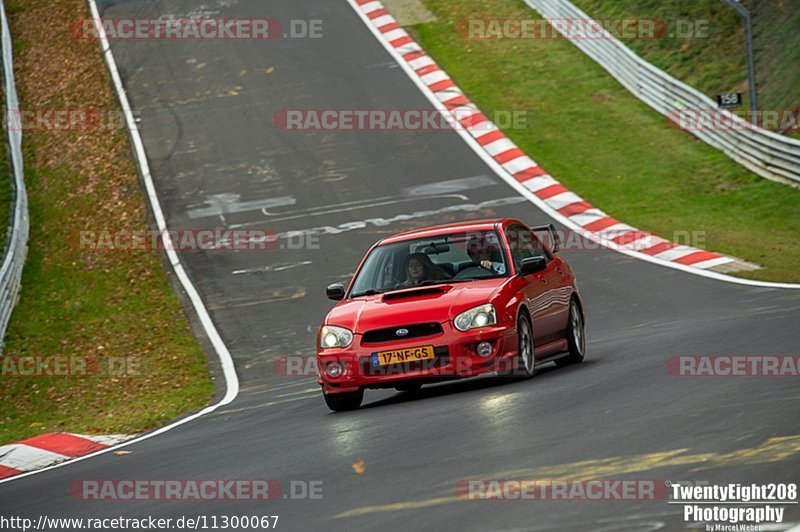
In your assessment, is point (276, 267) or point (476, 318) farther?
point (276, 267)

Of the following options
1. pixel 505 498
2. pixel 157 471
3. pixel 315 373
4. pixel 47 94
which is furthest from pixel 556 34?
pixel 505 498

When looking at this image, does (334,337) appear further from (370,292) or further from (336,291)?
(336,291)

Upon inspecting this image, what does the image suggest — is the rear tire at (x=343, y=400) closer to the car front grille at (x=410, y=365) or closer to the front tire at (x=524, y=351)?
the car front grille at (x=410, y=365)

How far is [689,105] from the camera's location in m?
27.1

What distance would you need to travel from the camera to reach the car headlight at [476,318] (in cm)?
1153

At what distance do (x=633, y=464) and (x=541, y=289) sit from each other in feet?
17.4

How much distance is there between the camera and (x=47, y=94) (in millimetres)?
31359

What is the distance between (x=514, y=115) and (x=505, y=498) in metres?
21.6

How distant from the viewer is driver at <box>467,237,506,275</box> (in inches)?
494

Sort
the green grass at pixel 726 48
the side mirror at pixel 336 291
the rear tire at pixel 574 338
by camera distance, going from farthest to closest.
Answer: the green grass at pixel 726 48 < the rear tire at pixel 574 338 < the side mirror at pixel 336 291

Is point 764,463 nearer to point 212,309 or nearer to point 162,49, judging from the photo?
point 212,309

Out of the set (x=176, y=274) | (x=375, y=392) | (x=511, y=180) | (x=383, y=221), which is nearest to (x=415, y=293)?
(x=375, y=392)

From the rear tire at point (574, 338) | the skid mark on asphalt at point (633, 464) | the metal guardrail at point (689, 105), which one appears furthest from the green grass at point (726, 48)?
the skid mark on asphalt at point (633, 464)

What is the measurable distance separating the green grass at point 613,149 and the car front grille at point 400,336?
772cm
